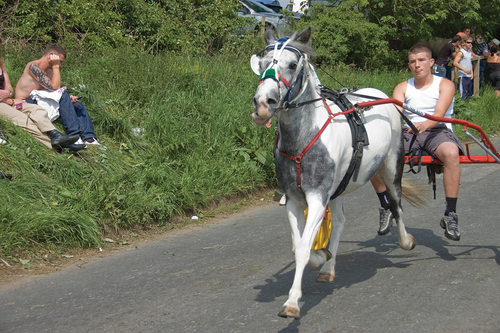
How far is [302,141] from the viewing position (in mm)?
4359

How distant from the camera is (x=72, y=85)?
873 centimetres

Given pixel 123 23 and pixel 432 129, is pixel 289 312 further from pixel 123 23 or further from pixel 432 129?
pixel 123 23

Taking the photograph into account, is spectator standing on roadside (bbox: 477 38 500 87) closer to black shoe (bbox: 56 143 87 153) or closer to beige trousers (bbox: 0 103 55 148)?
black shoe (bbox: 56 143 87 153)

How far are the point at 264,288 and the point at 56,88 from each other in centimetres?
463

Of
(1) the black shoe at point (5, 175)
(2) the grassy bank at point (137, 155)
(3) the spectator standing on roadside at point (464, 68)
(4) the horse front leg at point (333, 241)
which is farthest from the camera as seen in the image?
(3) the spectator standing on roadside at point (464, 68)

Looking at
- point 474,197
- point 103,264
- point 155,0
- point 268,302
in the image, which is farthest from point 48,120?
point 155,0

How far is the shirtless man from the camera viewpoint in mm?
7688

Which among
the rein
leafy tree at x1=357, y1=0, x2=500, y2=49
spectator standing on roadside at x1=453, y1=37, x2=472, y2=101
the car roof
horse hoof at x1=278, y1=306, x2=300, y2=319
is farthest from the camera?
the car roof

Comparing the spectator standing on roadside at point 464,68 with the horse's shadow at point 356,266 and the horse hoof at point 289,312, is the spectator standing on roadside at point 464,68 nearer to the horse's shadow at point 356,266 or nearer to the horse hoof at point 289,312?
the horse's shadow at point 356,266

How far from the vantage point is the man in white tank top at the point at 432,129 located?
5609 millimetres

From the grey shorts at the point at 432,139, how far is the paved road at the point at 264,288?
3.59ft

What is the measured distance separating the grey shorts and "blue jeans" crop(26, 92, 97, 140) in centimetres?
429

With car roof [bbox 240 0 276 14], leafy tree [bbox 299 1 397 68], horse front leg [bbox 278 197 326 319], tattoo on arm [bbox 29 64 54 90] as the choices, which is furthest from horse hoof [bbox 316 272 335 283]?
car roof [bbox 240 0 276 14]

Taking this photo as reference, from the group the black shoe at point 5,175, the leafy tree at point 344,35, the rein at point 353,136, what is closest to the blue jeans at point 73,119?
the black shoe at point 5,175
